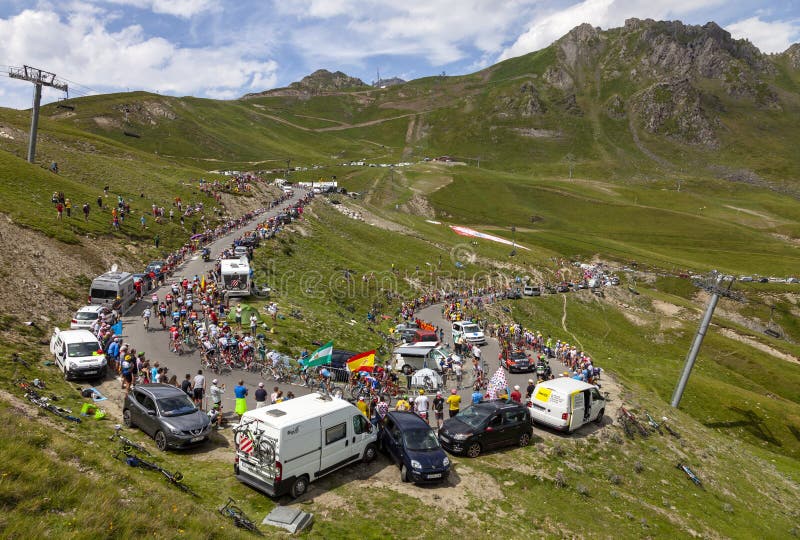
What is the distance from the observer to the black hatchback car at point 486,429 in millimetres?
19094

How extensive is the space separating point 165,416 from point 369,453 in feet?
25.2

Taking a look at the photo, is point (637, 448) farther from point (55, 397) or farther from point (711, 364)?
point (711, 364)

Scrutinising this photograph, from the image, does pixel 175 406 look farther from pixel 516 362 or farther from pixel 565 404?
pixel 516 362

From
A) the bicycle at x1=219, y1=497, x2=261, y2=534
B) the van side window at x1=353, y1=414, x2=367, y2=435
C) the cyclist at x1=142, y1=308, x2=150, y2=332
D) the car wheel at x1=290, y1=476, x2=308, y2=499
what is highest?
the van side window at x1=353, y1=414, x2=367, y2=435

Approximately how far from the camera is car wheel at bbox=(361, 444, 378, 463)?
681 inches

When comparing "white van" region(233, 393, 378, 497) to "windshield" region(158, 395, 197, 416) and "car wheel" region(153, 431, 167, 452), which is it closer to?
"car wheel" region(153, 431, 167, 452)

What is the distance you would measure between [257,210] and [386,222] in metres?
25.6

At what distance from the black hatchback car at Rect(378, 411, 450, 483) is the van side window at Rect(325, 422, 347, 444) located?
225 cm

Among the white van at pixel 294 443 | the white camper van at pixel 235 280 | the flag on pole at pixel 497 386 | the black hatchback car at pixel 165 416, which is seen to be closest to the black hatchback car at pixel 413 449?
the white van at pixel 294 443

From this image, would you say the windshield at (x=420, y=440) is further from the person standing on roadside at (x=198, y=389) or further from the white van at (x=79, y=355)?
the white van at (x=79, y=355)

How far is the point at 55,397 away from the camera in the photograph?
61.1ft

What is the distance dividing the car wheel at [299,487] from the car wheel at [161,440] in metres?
5.45

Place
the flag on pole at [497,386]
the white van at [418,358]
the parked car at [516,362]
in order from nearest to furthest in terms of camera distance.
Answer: the flag on pole at [497,386] < the white van at [418,358] < the parked car at [516,362]

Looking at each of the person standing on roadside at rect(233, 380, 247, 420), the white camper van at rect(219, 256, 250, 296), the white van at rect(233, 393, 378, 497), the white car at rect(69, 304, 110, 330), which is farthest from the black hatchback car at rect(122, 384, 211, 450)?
the white camper van at rect(219, 256, 250, 296)
